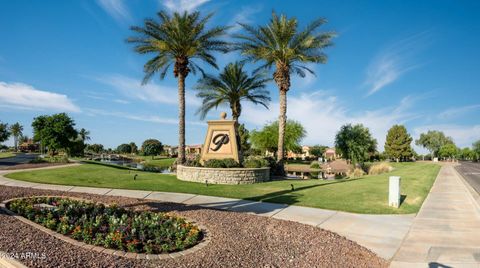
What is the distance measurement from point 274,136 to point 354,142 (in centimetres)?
2569

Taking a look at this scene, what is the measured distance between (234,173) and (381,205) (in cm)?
850

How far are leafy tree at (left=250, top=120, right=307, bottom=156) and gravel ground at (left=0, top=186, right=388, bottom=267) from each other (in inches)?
2195

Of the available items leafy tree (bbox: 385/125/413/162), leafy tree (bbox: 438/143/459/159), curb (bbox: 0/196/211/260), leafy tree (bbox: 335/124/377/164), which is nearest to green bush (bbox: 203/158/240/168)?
curb (bbox: 0/196/211/260)

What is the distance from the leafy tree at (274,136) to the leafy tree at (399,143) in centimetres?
2822

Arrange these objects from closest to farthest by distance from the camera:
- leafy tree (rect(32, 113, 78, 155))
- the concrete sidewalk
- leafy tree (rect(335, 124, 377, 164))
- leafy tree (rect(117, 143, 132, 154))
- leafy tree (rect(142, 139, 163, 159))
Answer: the concrete sidewalk, leafy tree (rect(32, 113, 78, 155)), leafy tree (rect(335, 124, 377, 164)), leafy tree (rect(142, 139, 163, 159)), leafy tree (rect(117, 143, 132, 154))

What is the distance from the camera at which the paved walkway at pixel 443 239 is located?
240 inches

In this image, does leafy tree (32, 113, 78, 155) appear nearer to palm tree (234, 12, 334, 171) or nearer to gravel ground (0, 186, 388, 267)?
palm tree (234, 12, 334, 171)

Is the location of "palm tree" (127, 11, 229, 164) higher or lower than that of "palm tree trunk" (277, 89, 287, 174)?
higher

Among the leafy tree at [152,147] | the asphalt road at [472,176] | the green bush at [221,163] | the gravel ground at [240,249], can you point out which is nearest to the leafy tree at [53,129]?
the green bush at [221,163]

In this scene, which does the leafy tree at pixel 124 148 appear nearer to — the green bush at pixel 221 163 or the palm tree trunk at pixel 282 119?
the palm tree trunk at pixel 282 119

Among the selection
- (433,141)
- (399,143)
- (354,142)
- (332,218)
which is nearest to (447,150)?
(433,141)

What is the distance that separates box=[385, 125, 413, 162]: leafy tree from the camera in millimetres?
79312

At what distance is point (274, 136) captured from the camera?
208 ft

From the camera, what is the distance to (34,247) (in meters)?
5.62
